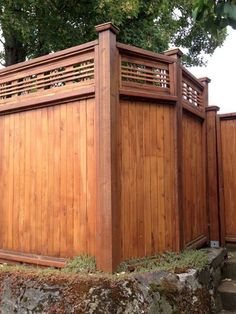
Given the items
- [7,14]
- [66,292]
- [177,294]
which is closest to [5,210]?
[66,292]

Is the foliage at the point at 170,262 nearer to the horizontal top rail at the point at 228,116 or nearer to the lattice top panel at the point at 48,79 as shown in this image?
the lattice top panel at the point at 48,79

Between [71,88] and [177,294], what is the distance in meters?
2.20

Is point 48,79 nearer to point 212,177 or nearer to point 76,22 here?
point 212,177

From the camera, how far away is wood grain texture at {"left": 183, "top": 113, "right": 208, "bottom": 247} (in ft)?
13.1

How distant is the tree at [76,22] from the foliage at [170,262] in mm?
3590

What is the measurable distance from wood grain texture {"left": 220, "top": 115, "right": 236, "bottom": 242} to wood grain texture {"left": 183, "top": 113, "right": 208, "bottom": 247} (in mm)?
364

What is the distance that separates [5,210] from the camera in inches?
154

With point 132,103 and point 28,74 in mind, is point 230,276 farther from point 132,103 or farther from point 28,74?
point 28,74

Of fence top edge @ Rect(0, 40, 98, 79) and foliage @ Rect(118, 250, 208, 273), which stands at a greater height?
fence top edge @ Rect(0, 40, 98, 79)

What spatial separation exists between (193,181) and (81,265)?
1800 millimetres

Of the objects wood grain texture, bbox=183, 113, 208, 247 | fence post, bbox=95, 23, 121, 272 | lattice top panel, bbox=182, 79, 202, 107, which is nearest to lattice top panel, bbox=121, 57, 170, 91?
fence post, bbox=95, 23, 121, 272

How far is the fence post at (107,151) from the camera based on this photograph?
307 cm

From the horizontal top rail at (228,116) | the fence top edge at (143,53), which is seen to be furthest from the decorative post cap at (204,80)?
the fence top edge at (143,53)

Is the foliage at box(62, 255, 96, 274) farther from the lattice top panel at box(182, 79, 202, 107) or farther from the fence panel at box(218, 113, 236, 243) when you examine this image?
the fence panel at box(218, 113, 236, 243)
